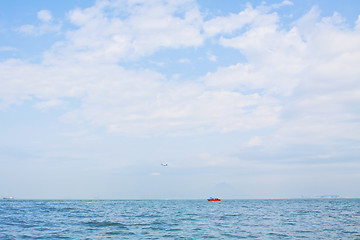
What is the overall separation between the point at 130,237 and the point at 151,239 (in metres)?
2.68

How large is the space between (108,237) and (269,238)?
16.5 metres

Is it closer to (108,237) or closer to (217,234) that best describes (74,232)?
(108,237)

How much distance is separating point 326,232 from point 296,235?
470cm

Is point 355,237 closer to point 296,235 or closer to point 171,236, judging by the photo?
point 296,235

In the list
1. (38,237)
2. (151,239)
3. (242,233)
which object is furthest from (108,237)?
(242,233)

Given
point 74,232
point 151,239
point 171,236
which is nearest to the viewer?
point 151,239

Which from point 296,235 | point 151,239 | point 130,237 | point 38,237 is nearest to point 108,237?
point 130,237

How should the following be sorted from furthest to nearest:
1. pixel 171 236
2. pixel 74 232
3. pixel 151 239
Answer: pixel 74 232
pixel 171 236
pixel 151 239

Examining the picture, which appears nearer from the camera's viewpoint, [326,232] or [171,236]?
[171,236]

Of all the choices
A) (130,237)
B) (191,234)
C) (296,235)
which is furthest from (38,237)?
(296,235)

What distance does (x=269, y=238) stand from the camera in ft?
103

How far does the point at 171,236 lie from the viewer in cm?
3250

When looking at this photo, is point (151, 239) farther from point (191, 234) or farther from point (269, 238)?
point (269, 238)

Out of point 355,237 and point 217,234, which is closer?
point 355,237
